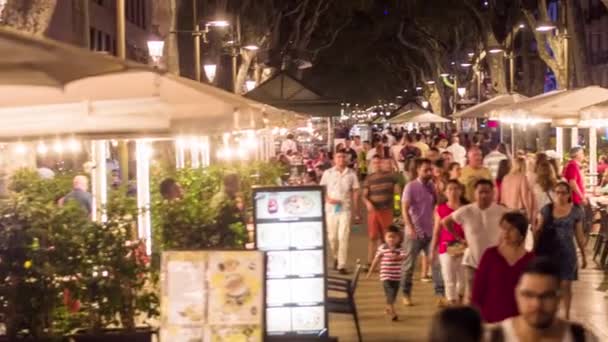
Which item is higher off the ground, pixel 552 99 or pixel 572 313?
pixel 552 99

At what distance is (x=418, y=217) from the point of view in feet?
49.1

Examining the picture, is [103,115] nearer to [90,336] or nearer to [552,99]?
[90,336]

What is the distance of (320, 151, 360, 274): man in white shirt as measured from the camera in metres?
17.3

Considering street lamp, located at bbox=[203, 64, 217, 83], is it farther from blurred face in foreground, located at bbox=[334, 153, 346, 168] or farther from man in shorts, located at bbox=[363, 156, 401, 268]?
man in shorts, located at bbox=[363, 156, 401, 268]

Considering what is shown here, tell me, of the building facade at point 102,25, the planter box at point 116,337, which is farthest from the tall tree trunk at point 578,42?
the planter box at point 116,337

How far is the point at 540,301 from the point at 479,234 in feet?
18.4

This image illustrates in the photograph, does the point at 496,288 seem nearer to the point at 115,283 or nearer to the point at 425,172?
the point at 115,283

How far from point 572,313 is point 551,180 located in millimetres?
2337

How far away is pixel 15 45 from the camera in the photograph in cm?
661

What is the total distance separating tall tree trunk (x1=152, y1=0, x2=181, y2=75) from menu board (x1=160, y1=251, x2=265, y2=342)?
14682 millimetres

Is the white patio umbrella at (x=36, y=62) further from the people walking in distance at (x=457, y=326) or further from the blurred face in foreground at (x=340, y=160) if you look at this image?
the blurred face in foreground at (x=340, y=160)

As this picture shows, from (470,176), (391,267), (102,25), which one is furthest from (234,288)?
(102,25)

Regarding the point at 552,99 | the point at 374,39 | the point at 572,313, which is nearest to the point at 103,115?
the point at 572,313

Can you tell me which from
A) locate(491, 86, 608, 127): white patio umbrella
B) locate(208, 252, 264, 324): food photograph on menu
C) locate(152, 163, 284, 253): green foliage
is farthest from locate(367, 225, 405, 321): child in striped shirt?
locate(491, 86, 608, 127): white patio umbrella
